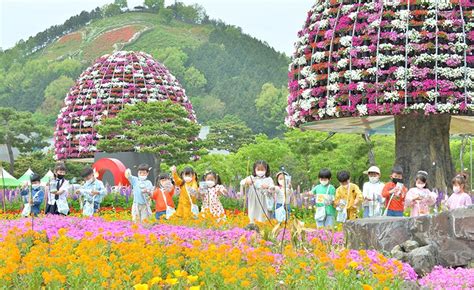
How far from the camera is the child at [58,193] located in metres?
18.3

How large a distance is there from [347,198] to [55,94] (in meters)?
122

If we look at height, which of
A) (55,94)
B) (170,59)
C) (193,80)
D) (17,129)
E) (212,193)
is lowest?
(212,193)

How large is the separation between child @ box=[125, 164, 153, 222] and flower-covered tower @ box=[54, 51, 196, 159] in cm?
2832

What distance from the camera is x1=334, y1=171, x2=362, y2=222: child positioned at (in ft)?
50.3

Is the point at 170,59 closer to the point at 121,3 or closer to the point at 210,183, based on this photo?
the point at 121,3

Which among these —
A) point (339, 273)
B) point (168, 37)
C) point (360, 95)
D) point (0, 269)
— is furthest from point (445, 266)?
point (168, 37)

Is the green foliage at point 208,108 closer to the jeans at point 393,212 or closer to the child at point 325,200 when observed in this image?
the child at point 325,200

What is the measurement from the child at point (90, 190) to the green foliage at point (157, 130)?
20232mm

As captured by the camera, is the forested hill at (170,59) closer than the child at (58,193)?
No

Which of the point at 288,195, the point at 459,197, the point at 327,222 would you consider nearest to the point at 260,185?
the point at 288,195

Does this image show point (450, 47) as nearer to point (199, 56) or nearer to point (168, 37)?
point (199, 56)

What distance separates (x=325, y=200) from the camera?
15.5 m

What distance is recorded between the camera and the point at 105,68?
4741cm

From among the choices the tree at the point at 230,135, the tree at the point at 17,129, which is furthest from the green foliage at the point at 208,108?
the tree at the point at 17,129
